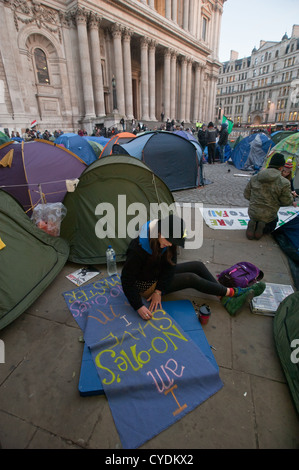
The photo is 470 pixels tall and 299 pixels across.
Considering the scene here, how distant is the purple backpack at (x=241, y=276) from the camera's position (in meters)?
3.08

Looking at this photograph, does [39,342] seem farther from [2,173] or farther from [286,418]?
[2,173]

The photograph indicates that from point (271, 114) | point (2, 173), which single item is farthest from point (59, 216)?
point (271, 114)

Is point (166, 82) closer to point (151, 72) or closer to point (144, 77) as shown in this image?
point (151, 72)

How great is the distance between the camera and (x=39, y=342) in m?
2.48

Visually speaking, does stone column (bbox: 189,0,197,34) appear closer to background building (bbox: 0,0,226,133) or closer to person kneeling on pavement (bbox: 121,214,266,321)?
background building (bbox: 0,0,226,133)

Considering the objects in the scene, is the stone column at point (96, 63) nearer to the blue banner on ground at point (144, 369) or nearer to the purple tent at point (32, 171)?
the purple tent at point (32, 171)

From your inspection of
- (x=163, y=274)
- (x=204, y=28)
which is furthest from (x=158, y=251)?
(x=204, y=28)

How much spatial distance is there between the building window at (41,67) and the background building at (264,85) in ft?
158

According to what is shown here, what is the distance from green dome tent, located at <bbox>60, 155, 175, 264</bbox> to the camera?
3.88 m

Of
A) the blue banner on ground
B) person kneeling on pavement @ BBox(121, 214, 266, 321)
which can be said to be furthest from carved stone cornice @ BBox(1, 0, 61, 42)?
the blue banner on ground

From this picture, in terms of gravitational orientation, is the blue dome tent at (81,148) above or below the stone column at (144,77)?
below

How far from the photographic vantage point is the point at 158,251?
90.4 inches

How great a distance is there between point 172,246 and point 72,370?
5.07 ft

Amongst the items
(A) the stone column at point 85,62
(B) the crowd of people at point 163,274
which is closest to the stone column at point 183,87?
(A) the stone column at point 85,62
